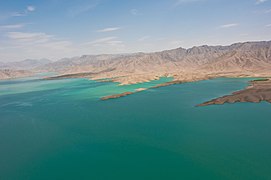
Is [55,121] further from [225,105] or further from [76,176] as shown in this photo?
[225,105]

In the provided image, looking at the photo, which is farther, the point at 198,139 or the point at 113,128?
the point at 113,128

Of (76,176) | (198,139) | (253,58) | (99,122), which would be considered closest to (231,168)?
(198,139)

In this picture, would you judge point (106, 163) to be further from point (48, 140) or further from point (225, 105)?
point (225, 105)

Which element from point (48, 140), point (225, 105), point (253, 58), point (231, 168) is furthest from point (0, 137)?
point (253, 58)

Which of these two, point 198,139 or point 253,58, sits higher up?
point 253,58

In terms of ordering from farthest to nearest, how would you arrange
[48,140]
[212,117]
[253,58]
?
[253,58]
[212,117]
[48,140]

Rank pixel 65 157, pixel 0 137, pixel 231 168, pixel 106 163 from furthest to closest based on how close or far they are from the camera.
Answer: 1. pixel 0 137
2. pixel 65 157
3. pixel 106 163
4. pixel 231 168

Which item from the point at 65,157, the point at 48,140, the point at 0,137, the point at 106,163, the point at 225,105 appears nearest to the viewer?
the point at 106,163
